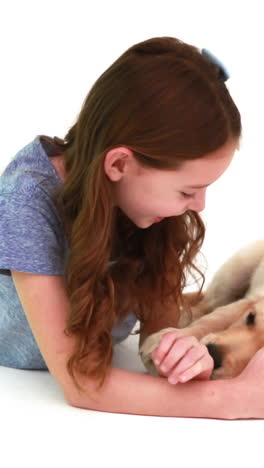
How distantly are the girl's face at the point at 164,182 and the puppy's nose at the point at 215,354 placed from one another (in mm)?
322

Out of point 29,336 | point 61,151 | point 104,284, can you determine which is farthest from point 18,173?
point 29,336

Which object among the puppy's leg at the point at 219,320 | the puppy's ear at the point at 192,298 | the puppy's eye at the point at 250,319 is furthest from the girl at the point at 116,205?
the puppy's ear at the point at 192,298

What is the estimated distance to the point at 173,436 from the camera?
5.47ft

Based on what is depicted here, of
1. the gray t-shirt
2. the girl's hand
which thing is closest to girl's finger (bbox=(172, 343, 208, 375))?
the girl's hand

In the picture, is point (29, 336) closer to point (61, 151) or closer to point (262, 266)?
point (61, 151)

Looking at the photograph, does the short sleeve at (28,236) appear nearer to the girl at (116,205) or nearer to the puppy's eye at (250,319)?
the girl at (116,205)

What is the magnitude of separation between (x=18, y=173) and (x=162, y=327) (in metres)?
0.63

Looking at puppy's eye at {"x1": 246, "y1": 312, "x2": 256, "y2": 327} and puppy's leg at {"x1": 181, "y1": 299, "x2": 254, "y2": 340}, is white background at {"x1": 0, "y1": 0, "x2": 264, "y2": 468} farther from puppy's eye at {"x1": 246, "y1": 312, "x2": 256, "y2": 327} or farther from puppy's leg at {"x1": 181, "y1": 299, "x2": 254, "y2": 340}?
puppy's eye at {"x1": 246, "y1": 312, "x2": 256, "y2": 327}

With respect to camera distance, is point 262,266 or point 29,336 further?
point 262,266

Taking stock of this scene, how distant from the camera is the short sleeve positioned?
5.82 ft

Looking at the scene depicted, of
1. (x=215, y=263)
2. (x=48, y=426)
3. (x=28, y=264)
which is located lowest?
(x=215, y=263)

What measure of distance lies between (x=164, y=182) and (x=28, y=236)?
1.07ft

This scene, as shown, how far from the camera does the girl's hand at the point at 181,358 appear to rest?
5.70ft

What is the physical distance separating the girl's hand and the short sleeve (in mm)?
293
